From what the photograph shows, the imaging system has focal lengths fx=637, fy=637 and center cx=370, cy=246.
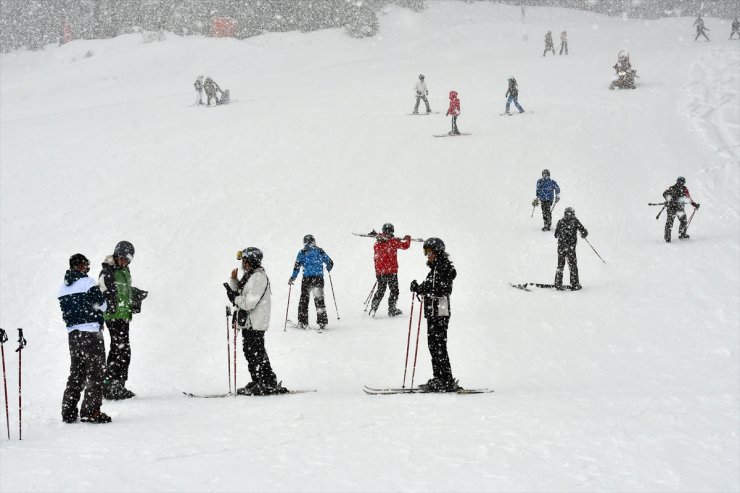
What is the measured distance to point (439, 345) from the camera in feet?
22.8

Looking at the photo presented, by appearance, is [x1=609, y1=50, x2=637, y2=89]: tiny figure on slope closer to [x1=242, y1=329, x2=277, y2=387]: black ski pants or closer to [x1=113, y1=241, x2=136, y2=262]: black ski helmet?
[x1=242, y1=329, x2=277, y2=387]: black ski pants

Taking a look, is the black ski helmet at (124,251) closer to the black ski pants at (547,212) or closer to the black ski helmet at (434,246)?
the black ski helmet at (434,246)

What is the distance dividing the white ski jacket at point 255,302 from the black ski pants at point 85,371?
153cm

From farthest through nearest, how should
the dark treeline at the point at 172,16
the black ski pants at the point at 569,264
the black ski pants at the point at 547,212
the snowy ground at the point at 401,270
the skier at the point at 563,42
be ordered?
the dark treeline at the point at 172,16 < the skier at the point at 563,42 < the black ski pants at the point at 547,212 < the black ski pants at the point at 569,264 < the snowy ground at the point at 401,270

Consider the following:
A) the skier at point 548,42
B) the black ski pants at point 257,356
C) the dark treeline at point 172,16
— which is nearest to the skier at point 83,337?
the black ski pants at point 257,356

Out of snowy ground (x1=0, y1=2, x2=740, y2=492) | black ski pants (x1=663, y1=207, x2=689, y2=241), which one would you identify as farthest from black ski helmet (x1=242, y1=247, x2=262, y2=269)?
black ski pants (x1=663, y1=207, x2=689, y2=241)

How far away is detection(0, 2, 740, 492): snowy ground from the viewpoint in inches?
193

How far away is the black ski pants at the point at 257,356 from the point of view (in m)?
7.05

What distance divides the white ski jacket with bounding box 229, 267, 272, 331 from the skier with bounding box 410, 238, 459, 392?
1.64m

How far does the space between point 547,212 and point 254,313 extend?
33.5 ft

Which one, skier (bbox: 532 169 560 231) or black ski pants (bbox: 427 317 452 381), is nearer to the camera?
black ski pants (bbox: 427 317 452 381)

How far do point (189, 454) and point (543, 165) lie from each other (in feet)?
53.9

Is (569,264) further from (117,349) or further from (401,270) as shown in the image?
(117,349)

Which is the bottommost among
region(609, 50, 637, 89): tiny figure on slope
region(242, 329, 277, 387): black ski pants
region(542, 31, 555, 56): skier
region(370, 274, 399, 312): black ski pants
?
region(242, 329, 277, 387): black ski pants
